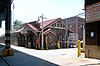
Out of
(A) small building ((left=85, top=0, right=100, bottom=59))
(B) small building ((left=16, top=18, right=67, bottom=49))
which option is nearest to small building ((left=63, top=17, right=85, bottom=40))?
(B) small building ((left=16, top=18, right=67, bottom=49))

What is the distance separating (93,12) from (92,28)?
1.28 m

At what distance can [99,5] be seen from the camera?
16000 mm

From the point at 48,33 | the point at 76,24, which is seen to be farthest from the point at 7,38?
the point at 76,24

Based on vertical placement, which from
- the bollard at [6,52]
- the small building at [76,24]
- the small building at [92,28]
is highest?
the small building at [76,24]

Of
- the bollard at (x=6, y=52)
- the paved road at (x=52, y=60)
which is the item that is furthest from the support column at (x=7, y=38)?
the paved road at (x=52, y=60)

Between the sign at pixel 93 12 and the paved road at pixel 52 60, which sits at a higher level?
the sign at pixel 93 12

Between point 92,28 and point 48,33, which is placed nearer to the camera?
point 92,28

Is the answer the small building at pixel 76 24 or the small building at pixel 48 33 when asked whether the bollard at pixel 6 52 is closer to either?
the small building at pixel 48 33

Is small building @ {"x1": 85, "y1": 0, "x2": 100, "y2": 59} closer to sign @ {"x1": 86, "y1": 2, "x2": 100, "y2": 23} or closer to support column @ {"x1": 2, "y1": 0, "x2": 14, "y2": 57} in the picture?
sign @ {"x1": 86, "y1": 2, "x2": 100, "y2": 23}

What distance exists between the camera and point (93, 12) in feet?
54.6

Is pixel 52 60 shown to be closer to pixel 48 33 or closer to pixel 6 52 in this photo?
pixel 6 52

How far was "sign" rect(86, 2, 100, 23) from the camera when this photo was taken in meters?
16.2

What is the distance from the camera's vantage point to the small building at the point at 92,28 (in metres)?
16.3

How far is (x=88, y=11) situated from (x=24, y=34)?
2294cm
